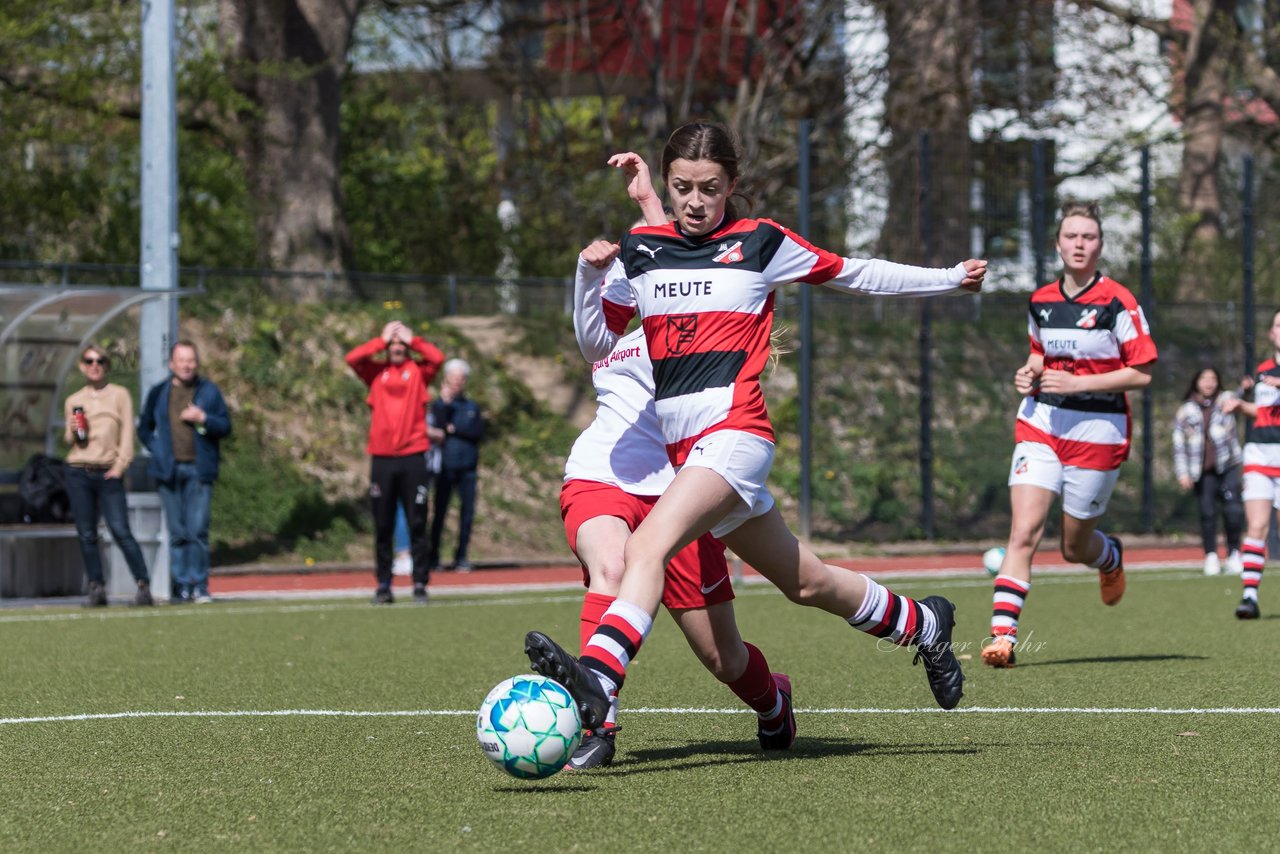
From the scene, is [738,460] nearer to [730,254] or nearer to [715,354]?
[715,354]

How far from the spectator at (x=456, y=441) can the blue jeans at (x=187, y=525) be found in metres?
3.42

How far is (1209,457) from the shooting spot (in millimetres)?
17422

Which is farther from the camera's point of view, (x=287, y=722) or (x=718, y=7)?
(x=718, y=7)

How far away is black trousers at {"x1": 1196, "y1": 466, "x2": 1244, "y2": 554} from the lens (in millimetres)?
17312

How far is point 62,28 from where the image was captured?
21953 millimetres

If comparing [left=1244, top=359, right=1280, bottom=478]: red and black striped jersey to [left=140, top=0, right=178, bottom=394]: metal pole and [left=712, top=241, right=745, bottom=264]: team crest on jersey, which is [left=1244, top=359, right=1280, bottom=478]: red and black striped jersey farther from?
[left=140, top=0, right=178, bottom=394]: metal pole

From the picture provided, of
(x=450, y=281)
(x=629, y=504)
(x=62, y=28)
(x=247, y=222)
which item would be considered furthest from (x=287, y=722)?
(x=247, y=222)

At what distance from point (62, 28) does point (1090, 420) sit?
16374 mm

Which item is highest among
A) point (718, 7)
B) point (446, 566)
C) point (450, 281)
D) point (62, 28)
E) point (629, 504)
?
point (718, 7)

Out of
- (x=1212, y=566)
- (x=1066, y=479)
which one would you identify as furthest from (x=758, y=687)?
(x=1212, y=566)

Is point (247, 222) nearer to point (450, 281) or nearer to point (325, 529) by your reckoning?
point (450, 281)

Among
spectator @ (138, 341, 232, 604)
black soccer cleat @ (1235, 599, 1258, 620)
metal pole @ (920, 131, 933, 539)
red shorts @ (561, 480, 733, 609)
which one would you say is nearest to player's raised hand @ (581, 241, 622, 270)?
red shorts @ (561, 480, 733, 609)

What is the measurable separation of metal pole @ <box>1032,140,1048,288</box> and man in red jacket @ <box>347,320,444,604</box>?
10.5m

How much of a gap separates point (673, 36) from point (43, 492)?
46.4 feet
